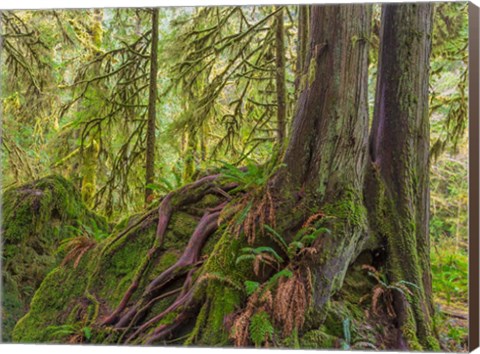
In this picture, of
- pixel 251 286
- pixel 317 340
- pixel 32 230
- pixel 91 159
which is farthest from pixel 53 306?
pixel 317 340

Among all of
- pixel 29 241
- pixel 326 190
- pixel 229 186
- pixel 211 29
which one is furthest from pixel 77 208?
pixel 326 190

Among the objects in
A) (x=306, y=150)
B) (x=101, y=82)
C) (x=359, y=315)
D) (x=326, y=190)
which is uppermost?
(x=101, y=82)

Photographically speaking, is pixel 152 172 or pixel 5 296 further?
pixel 152 172

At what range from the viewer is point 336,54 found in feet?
17.3

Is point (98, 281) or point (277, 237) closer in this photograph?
point (277, 237)

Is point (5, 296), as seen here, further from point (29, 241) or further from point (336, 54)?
point (336, 54)

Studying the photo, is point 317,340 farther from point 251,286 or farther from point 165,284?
point 165,284

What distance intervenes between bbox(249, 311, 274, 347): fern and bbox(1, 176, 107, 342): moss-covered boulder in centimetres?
211

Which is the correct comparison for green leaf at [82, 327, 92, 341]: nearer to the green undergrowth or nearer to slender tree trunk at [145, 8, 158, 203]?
the green undergrowth

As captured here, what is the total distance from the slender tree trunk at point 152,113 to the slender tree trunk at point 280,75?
1.22 m

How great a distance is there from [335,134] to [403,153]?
0.71 meters

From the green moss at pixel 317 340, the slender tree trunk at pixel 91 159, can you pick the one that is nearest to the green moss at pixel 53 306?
the slender tree trunk at pixel 91 159

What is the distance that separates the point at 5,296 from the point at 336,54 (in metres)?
3.82

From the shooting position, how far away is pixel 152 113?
653cm
